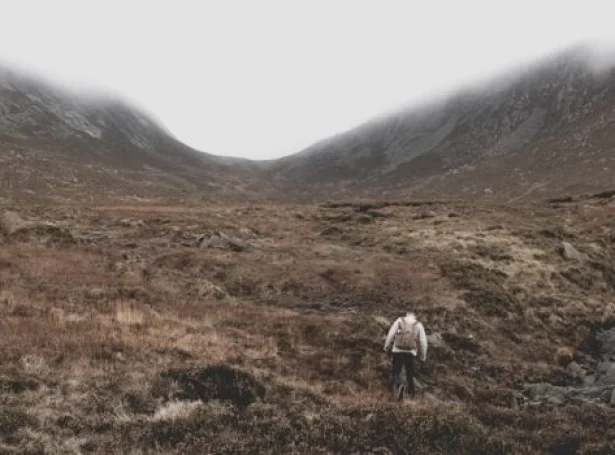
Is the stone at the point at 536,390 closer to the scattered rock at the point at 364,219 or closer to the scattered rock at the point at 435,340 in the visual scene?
the scattered rock at the point at 435,340

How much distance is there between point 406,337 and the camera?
17.5 meters

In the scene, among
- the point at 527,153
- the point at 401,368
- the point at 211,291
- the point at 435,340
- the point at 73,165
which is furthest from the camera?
the point at 527,153

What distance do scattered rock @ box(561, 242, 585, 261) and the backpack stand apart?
22628 millimetres

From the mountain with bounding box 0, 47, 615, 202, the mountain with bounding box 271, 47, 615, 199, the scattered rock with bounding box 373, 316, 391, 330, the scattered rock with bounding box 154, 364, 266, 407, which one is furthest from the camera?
the mountain with bounding box 271, 47, 615, 199

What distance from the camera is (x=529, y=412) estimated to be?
52.7ft

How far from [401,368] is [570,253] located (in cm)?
2329

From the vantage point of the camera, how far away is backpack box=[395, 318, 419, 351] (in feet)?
57.3

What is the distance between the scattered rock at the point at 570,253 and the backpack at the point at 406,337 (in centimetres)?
2263

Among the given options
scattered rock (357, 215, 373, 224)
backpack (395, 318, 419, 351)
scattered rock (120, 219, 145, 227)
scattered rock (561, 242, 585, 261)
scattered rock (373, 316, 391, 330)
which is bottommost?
scattered rock (373, 316, 391, 330)

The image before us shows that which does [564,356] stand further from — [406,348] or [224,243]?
[224,243]

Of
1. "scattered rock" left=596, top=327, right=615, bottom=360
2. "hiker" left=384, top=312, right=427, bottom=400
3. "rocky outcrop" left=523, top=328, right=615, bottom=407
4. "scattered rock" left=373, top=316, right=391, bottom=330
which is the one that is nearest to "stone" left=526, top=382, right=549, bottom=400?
"rocky outcrop" left=523, top=328, right=615, bottom=407

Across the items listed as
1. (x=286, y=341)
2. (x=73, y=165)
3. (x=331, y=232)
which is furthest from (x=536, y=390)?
(x=73, y=165)

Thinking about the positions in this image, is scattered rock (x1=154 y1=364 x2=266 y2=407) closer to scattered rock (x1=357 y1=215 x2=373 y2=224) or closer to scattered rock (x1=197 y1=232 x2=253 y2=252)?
scattered rock (x1=197 y1=232 x2=253 y2=252)

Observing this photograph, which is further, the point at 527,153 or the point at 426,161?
the point at 426,161
